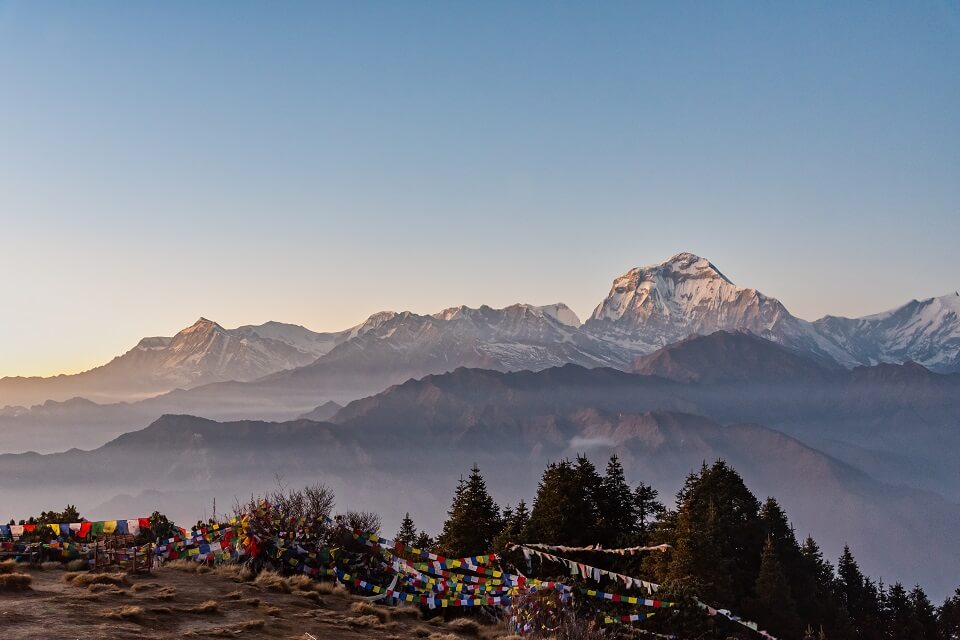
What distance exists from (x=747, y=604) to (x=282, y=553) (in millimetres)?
36300

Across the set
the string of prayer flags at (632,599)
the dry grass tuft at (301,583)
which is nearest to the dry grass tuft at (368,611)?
the dry grass tuft at (301,583)

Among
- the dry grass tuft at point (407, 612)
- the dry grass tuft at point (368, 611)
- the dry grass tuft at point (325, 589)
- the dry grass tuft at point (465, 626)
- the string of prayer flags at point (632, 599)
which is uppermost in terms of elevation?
the dry grass tuft at point (325, 589)

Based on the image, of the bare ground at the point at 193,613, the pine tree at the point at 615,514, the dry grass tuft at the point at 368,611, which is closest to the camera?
the bare ground at the point at 193,613

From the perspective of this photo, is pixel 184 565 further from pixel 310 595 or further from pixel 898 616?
pixel 898 616

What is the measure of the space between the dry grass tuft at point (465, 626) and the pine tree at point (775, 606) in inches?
1266

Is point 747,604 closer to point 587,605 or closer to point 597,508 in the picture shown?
point 597,508

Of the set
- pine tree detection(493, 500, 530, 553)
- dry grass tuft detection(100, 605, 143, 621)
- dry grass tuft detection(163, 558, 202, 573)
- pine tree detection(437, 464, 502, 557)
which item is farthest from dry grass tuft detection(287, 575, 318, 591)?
pine tree detection(437, 464, 502, 557)

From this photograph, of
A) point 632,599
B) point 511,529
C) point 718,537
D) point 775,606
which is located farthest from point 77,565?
point 775,606

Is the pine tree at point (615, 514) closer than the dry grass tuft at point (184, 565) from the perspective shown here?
No

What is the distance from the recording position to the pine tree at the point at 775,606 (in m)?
56.9

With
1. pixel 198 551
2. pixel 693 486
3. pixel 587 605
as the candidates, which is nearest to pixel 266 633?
pixel 198 551

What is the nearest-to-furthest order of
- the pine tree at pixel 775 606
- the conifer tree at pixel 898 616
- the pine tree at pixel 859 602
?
the pine tree at pixel 775 606 → the pine tree at pixel 859 602 → the conifer tree at pixel 898 616

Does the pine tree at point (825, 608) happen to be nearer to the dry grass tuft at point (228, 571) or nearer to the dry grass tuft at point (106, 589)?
the dry grass tuft at point (228, 571)

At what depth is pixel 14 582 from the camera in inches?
1019
